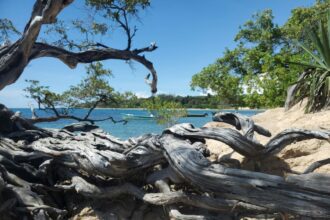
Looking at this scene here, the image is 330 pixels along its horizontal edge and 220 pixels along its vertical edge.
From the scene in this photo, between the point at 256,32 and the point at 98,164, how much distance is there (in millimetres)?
17230

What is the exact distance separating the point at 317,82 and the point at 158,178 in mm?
4035

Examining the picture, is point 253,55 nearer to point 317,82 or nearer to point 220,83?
point 220,83

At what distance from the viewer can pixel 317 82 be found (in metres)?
6.77

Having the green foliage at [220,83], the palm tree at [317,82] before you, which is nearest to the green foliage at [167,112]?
the green foliage at [220,83]

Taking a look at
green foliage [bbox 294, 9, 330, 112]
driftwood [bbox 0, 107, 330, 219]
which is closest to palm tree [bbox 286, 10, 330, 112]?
green foliage [bbox 294, 9, 330, 112]

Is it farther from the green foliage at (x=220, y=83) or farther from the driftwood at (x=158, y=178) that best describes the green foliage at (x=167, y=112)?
the driftwood at (x=158, y=178)

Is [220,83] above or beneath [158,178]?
above

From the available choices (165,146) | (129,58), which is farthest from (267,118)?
(165,146)

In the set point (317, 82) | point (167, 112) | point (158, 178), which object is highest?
point (317, 82)

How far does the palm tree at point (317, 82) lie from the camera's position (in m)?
6.46

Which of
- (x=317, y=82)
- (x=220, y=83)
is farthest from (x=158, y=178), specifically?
(x=220, y=83)

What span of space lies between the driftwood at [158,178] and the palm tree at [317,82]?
279 centimetres

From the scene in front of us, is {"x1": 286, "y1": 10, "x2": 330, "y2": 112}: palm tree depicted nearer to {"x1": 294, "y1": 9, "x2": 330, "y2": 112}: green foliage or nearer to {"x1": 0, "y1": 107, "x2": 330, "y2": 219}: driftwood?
{"x1": 294, "y1": 9, "x2": 330, "y2": 112}: green foliage

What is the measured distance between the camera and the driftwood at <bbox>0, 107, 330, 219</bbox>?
3096 millimetres
